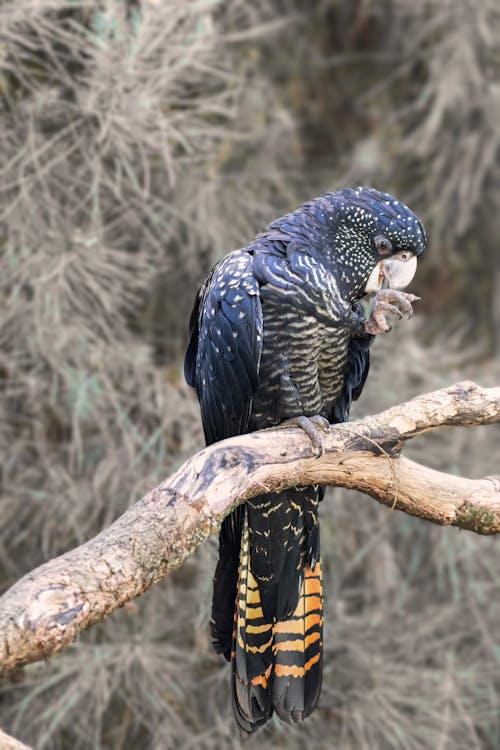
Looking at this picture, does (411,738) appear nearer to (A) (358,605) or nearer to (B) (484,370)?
(A) (358,605)

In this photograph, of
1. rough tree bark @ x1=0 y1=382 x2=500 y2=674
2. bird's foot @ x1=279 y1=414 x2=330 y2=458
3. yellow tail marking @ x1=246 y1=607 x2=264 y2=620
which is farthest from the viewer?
yellow tail marking @ x1=246 y1=607 x2=264 y2=620

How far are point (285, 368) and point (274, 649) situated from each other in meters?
0.78

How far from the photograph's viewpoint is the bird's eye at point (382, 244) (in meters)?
2.48

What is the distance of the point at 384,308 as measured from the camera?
95.3 inches

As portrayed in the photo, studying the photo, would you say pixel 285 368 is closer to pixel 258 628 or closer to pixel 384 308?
pixel 384 308

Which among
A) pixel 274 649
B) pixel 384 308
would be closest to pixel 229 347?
pixel 384 308

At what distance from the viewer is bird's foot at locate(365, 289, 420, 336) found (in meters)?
2.41

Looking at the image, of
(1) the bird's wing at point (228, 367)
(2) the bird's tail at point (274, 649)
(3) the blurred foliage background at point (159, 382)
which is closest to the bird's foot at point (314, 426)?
(1) the bird's wing at point (228, 367)

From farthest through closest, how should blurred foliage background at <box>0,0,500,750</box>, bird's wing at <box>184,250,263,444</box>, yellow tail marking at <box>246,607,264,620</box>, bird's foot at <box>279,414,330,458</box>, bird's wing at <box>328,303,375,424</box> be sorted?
blurred foliage background at <box>0,0,500,750</box> < bird's wing at <box>328,303,375,424</box> < yellow tail marking at <box>246,607,264,620</box> < bird's wing at <box>184,250,263,444</box> < bird's foot at <box>279,414,330,458</box>

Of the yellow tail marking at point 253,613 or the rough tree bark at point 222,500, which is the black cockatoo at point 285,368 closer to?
the yellow tail marking at point 253,613

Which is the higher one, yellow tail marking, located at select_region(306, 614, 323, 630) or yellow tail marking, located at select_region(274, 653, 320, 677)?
yellow tail marking, located at select_region(306, 614, 323, 630)

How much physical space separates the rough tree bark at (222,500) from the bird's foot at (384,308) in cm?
26

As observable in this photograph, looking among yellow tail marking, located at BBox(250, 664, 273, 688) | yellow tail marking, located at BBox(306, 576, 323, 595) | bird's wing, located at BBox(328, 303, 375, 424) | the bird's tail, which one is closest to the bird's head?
bird's wing, located at BBox(328, 303, 375, 424)

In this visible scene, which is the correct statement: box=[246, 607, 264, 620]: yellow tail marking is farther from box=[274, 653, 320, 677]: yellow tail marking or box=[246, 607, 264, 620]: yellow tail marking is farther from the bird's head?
the bird's head
